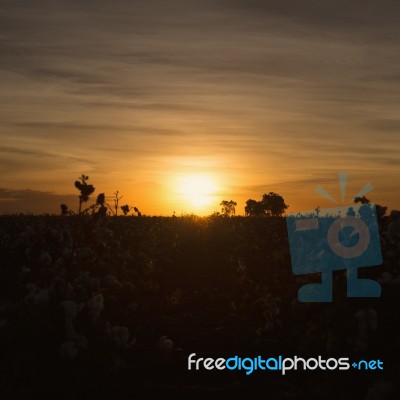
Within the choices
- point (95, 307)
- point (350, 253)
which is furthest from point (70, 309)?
point (350, 253)

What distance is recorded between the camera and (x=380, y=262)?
7.68m

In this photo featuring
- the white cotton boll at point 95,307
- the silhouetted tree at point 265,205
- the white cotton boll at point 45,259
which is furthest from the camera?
the silhouetted tree at point 265,205

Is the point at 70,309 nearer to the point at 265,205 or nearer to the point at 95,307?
the point at 95,307

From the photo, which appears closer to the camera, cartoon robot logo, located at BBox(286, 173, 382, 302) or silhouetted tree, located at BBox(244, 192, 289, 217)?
cartoon robot logo, located at BBox(286, 173, 382, 302)

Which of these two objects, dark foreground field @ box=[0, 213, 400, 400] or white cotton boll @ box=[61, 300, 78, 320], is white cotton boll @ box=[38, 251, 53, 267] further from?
white cotton boll @ box=[61, 300, 78, 320]

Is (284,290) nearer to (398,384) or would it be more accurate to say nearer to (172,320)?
(172,320)

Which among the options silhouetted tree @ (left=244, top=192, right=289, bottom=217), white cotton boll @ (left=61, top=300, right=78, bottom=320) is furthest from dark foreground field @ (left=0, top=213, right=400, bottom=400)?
silhouetted tree @ (left=244, top=192, right=289, bottom=217)

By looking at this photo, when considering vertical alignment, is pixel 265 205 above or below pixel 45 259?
above

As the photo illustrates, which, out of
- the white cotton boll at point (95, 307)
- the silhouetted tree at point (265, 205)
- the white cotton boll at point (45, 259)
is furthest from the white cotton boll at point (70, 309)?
the silhouetted tree at point (265, 205)

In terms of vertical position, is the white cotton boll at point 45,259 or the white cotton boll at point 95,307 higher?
the white cotton boll at point 45,259

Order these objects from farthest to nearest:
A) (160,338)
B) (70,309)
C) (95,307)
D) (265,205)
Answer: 1. (265,205)
2. (160,338)
3. (95,307)
4. (70,309)

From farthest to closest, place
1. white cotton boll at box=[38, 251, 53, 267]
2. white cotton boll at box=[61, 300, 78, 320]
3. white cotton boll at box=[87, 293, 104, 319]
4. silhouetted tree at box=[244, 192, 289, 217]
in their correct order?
1. silhouetted tree at box=[244, 192, 289, 217]
2. white cotton boll at box=[38, 251, 53, 267]
3. white cotton boll at box=[87, 293, 104, 319]
4. white cotton boll at box=[61, 300, 78, 320]

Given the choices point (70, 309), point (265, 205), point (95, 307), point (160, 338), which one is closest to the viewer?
point (70, 309)

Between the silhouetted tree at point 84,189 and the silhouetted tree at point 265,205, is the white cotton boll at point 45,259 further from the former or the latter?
the silhouetted tree at point 265,205
